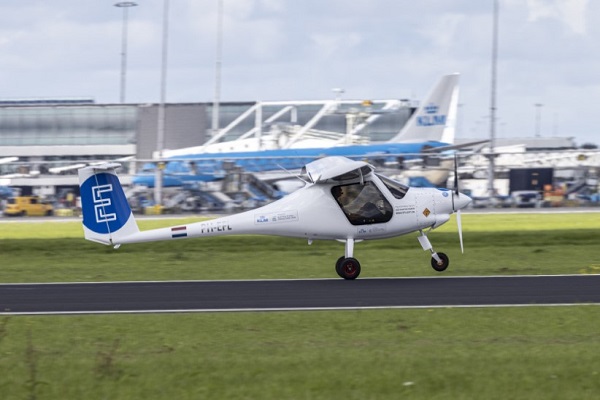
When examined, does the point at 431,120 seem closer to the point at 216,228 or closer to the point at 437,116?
the point at 437,116

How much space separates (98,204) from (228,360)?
8.54 m

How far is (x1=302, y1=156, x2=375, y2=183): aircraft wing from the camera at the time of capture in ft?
62.3

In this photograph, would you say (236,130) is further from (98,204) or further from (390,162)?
(98,204)

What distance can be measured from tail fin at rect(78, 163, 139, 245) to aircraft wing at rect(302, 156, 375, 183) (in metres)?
Answer: 3.63

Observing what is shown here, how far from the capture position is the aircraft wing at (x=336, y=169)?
19.0m

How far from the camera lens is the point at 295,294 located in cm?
1716

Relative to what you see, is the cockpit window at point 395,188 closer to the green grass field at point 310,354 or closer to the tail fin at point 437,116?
the green grass field at point 310,354

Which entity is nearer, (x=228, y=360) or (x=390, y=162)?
(x=228, y=360)

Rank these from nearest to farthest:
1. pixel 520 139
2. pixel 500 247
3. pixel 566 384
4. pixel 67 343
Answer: pixel 566 384 → pixel 67 343 → pixel 500 247 → pixel 520 139

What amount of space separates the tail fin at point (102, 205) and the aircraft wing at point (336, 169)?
363 centimetres

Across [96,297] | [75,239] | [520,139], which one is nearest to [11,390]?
A: [96,297]

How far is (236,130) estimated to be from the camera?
8088 cm

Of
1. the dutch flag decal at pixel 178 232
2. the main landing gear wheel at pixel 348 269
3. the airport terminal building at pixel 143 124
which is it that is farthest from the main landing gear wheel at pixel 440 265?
the airport terminal building at pixel 143 124

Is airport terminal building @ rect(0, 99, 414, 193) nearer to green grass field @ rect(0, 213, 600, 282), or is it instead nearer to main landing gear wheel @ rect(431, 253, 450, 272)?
green grass field @ rect(0, 213, 600, 282)
